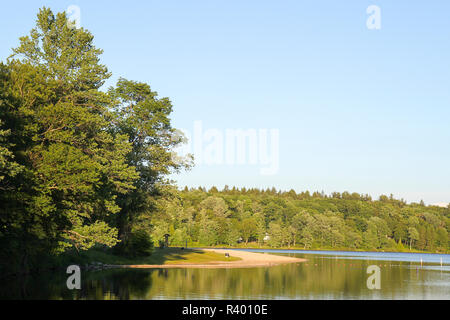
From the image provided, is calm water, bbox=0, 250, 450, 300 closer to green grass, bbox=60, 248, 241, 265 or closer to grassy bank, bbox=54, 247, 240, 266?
grassy bank, bbox=54, 247, 240, 266

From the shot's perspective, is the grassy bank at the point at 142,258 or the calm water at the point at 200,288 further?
the grassy bank at the point at 142,258

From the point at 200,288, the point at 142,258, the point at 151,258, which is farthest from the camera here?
the point at 151,258

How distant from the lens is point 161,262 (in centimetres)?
7775

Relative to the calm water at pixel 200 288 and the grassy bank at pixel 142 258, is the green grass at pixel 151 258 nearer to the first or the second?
the grassy bank at pixel 142 258

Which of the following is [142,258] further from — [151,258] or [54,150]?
[54,150]

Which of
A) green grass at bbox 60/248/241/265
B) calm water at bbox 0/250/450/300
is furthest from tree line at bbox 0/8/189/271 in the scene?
green grass at bbox 60/248/241/265

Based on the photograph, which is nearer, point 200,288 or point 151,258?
point 200,288

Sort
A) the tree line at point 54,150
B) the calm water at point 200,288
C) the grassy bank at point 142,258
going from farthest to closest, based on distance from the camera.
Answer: the grassy bank at point 142,258 → the tree line at point 54,150 → the calm water at point 200,288

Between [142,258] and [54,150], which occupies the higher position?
[54,150]

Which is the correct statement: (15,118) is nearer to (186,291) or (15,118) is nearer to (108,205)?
(108,205)

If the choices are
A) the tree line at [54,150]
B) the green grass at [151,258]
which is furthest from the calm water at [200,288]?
the green grass at [151,258]

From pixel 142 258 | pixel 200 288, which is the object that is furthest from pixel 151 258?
pixel 200 288

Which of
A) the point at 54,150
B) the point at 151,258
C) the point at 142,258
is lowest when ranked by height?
the point at 151,258

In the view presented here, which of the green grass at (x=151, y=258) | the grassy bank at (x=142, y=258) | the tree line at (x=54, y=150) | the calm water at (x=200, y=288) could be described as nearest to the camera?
the calm water at (x=200, y=288)
